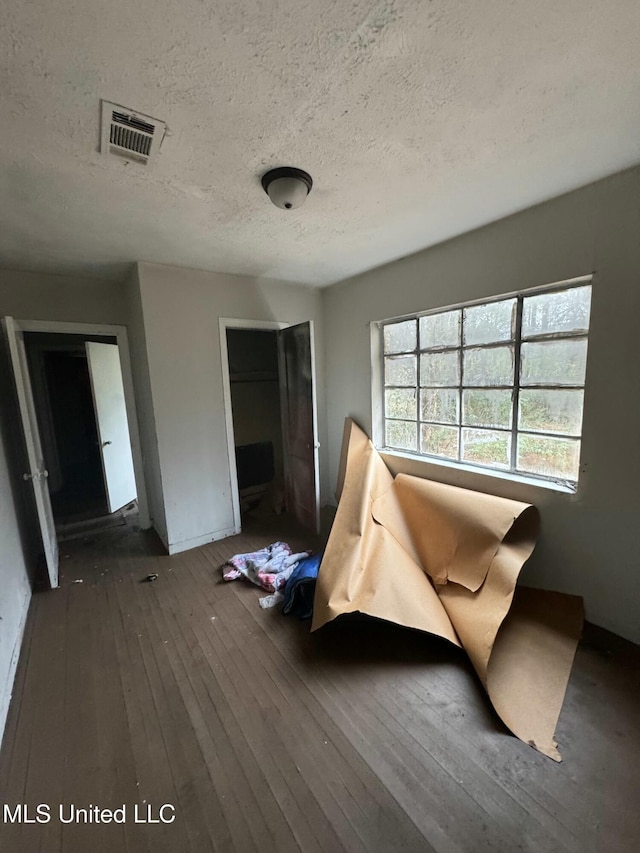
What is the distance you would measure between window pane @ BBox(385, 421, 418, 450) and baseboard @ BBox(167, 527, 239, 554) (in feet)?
5.82

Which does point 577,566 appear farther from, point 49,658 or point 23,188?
point 23,188

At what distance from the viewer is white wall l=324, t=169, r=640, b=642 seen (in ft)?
5.67

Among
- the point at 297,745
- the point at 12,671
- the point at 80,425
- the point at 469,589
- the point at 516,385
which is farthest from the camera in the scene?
the point at 80,425

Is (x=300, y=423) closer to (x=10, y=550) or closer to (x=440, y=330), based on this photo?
(x=440, y=330)

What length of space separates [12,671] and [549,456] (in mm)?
3288

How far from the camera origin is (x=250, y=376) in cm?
394

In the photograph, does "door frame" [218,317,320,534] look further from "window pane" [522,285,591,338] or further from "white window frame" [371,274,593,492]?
"window pane" [522,285,591,338]

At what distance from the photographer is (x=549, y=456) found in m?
2.13

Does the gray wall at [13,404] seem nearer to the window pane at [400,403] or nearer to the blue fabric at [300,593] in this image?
the blue fabric at [300,593]

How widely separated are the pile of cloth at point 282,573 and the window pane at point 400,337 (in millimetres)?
1924

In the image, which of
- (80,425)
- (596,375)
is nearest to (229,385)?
(596,375)

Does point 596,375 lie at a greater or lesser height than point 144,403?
greater

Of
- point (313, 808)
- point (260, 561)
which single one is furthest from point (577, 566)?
point (260, 561)

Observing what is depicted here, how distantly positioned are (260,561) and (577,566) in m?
2.14
